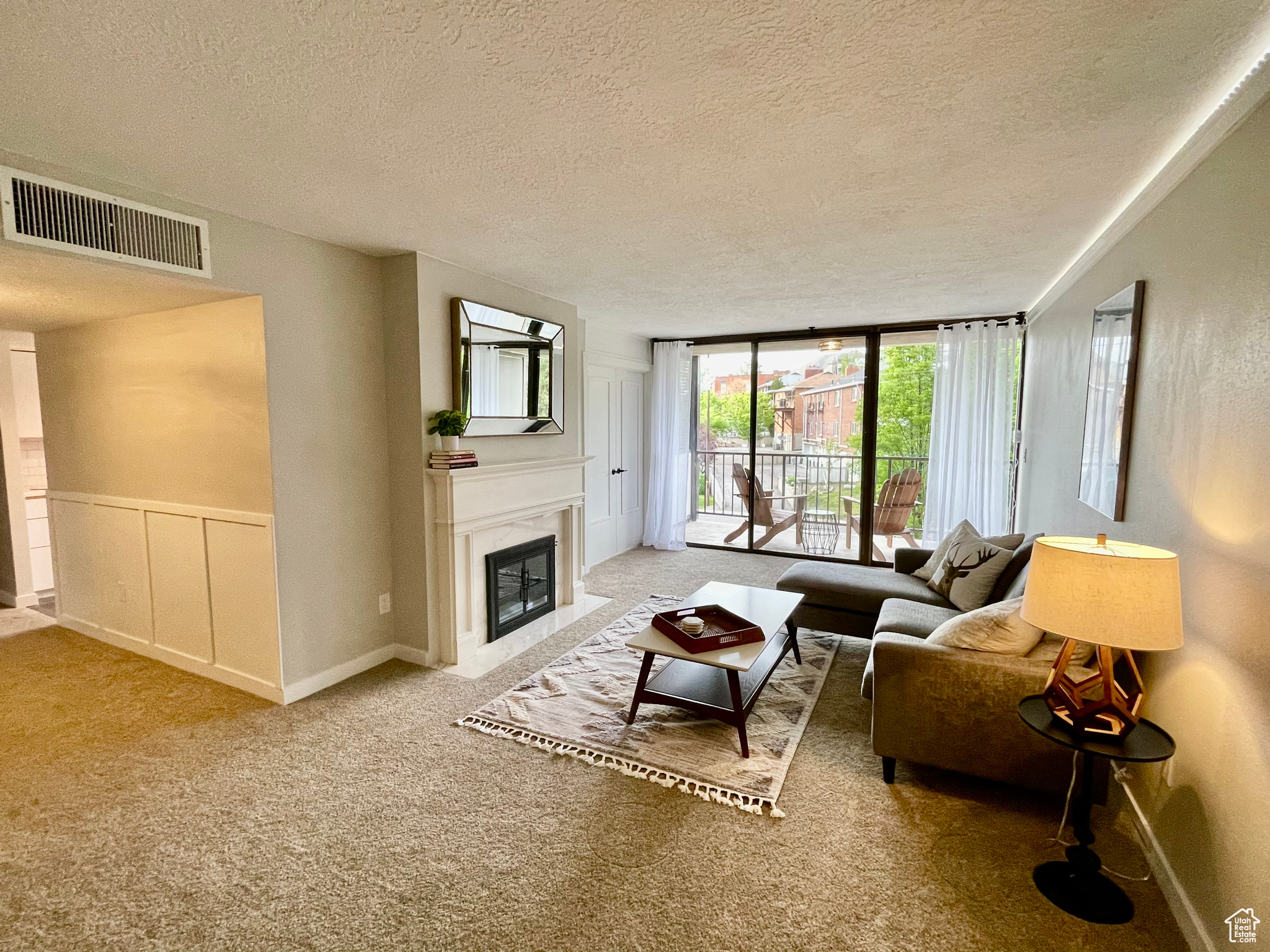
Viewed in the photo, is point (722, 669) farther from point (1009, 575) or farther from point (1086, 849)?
point (1009, 575)

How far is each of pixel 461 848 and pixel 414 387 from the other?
2.19 metres

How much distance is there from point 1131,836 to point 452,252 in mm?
3708

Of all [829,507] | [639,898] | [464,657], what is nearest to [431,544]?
[464,657]

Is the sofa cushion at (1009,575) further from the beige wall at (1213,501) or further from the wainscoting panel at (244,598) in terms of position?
the wainscoting panel at (244,598)

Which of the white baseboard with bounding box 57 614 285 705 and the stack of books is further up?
the stack of books

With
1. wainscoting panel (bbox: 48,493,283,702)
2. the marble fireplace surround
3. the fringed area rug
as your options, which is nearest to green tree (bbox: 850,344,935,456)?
the fringed area rug

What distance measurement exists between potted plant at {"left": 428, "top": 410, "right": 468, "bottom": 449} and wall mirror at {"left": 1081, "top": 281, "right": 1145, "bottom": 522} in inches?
118

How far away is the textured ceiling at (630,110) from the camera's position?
126 centimetres

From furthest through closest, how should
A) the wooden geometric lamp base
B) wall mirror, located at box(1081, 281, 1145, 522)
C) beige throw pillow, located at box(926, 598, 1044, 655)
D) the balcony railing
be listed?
1. the balcony railing
2. wall mirror, located at box(1081, 281, 1145, 522)
3. beige throw pillow, located at box(926, 598, 1044, 655)
4. the wooden geometric lamp base

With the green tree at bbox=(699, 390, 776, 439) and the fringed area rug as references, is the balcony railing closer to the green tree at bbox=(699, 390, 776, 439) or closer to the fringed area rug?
the green tree at bbox=(699, 390, 776, 439)

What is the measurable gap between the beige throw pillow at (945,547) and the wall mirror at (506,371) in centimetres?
261

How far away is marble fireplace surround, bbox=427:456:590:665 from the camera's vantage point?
3205mm

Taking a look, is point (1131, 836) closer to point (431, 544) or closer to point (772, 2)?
point (772, 2)

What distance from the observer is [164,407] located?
3084 millimetres
